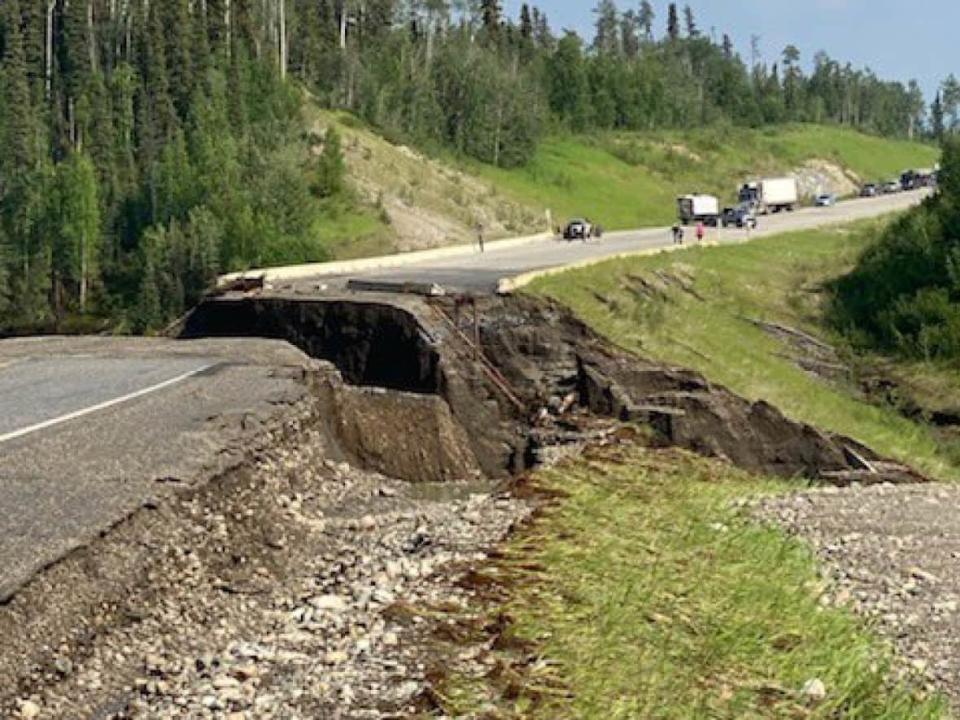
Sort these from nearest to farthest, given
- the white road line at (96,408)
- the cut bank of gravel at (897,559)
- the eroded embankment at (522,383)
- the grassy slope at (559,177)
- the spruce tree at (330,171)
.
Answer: the cut bank of gravel at (897,559) → the white road line at (96,408) → the eroded embankment at (522,383) → the grassy slope at (559,177) → the spruce tree at (330,171)

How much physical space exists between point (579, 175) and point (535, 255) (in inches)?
2460

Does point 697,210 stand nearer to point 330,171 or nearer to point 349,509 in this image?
point 330,171

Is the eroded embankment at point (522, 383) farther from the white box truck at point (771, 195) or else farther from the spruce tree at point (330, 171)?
the white box truck at point (771, 195)

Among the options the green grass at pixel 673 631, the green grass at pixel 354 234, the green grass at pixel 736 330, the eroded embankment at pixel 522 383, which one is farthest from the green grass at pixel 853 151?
the green grass at pixel 673 631

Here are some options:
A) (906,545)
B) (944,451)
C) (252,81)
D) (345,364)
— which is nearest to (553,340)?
(345,364)

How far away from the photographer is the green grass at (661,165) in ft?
345

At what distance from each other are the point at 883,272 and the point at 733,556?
36790 mm

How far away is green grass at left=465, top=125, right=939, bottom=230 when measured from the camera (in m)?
105

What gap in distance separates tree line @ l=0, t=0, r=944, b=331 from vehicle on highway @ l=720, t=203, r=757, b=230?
21108mm

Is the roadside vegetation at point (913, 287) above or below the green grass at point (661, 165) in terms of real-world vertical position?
below

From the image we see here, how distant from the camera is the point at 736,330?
135ft

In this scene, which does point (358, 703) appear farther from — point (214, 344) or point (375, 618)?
point (214, 344)

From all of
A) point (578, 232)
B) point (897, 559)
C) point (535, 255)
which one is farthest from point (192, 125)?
point (897, 559)

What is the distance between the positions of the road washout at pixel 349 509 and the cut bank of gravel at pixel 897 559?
11.0 ft
